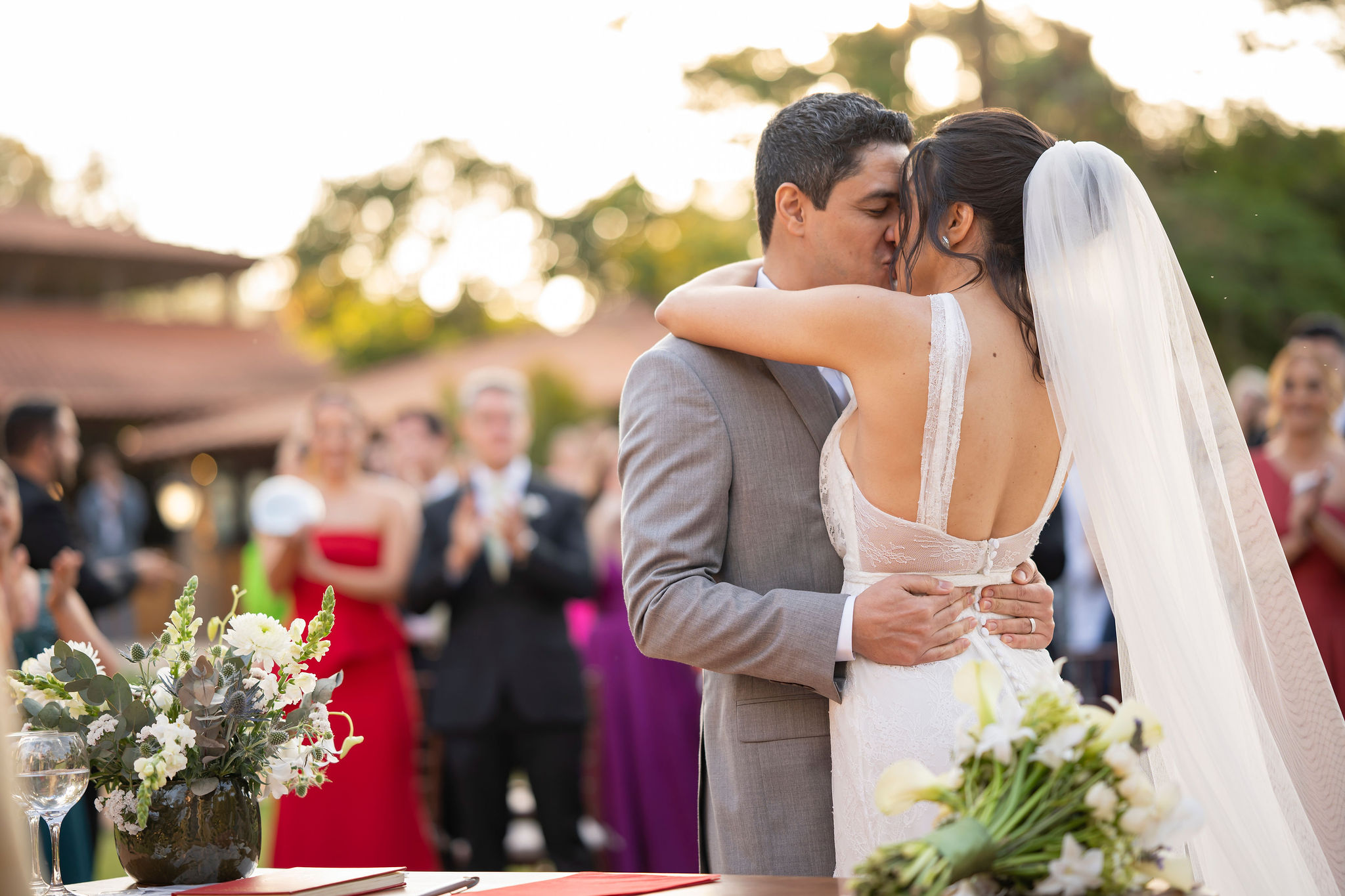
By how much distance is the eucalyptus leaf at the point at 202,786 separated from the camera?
7.34 feet

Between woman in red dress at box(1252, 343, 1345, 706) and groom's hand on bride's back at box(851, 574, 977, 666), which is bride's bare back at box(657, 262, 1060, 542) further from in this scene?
woman in red dress at box(1252, 343, 1345, 706)

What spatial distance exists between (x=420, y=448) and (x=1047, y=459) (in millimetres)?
6030

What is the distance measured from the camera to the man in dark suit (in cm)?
579

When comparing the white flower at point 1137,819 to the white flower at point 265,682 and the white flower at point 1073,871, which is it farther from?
the white flower at point 265,682

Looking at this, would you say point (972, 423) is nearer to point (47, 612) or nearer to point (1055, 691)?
point (1055, 691)

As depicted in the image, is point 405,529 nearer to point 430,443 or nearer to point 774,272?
point 430,443

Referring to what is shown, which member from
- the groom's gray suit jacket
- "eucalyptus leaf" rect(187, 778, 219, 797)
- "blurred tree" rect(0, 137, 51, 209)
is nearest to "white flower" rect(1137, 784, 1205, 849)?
the groom's gray suit jacket

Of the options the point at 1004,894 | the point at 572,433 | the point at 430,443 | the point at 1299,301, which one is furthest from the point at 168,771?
the point at 1299,301

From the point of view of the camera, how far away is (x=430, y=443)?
8094 mm

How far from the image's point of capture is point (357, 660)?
223 inches

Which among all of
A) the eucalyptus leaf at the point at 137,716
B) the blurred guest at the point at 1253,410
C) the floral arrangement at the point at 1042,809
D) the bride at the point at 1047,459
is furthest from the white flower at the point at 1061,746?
the blurred guest at the point at 1253,410

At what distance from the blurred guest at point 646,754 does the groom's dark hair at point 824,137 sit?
12.5 ft

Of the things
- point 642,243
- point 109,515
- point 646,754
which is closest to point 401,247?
point 642,243

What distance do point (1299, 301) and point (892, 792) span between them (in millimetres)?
16074
